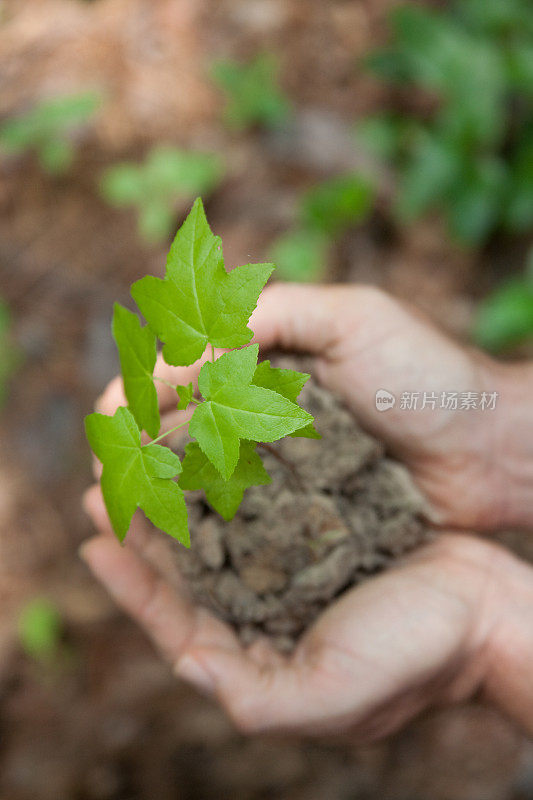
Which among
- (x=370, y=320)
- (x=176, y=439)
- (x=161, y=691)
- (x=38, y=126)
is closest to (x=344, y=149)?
(x=38, y=126)

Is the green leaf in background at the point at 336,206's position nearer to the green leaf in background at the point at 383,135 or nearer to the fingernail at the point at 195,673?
the green leaf in background at the point at 383,135

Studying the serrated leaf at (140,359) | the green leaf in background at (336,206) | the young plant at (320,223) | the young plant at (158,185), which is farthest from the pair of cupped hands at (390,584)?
the young plant at (158,185)

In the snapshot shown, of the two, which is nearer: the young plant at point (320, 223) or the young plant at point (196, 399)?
the young plant at point (196, 399)

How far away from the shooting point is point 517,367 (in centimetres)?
204

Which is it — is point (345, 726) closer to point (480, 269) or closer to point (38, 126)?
point (480, 269)

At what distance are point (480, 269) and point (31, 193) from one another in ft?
6.22

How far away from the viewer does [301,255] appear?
104 inches

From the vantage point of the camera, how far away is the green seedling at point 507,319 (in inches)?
98.5

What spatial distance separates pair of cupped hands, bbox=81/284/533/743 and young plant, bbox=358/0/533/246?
3.47 ft

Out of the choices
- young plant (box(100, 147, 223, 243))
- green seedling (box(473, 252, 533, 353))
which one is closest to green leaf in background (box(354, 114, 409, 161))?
young plant (box(100, 147, 223, 243))

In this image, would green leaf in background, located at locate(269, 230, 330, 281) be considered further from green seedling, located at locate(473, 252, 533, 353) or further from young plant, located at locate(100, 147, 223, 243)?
green seedling, located at locate(473, 252, 533, 353)

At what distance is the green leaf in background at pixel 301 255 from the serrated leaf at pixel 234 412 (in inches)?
60.1

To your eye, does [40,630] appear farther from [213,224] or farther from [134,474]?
[213,224]

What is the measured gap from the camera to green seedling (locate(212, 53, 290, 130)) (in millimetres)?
2971
